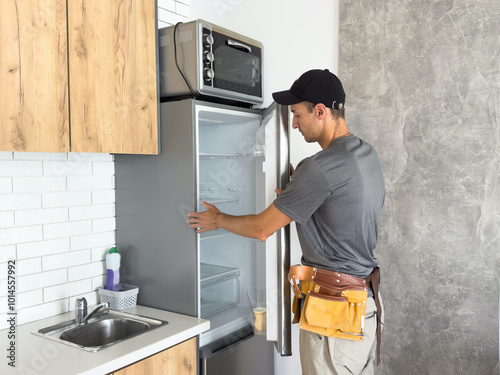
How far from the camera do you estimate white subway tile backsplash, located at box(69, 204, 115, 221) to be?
211cm

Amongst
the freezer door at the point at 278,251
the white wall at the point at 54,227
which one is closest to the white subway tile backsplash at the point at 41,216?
the white wall at the point at 54,227

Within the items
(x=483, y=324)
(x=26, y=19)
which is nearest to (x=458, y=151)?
(x=483, y=324)

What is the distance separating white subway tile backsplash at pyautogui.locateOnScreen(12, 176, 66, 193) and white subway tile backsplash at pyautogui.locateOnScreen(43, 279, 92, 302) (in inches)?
17.2

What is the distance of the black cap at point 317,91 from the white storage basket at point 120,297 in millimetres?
1108

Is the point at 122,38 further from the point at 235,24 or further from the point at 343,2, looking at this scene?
the point at 343,2

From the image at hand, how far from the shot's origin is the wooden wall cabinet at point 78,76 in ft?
5.02

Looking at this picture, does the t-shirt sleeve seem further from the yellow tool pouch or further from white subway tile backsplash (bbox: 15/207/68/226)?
white subway tile backsplash (bbox: 15/207/68/226)

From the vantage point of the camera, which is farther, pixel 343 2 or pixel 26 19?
pixel 343 2

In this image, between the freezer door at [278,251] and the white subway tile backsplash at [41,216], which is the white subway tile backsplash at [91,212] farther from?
the freezer door at [278,251]

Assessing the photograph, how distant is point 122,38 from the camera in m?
1.91

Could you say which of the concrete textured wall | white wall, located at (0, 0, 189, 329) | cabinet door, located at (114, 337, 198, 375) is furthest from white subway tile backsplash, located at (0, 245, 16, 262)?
the concrete textured wall

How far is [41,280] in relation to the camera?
6.48 ft

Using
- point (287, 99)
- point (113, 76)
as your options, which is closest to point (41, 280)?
point (113, 76)

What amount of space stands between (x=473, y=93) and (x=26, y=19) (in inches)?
69.7
